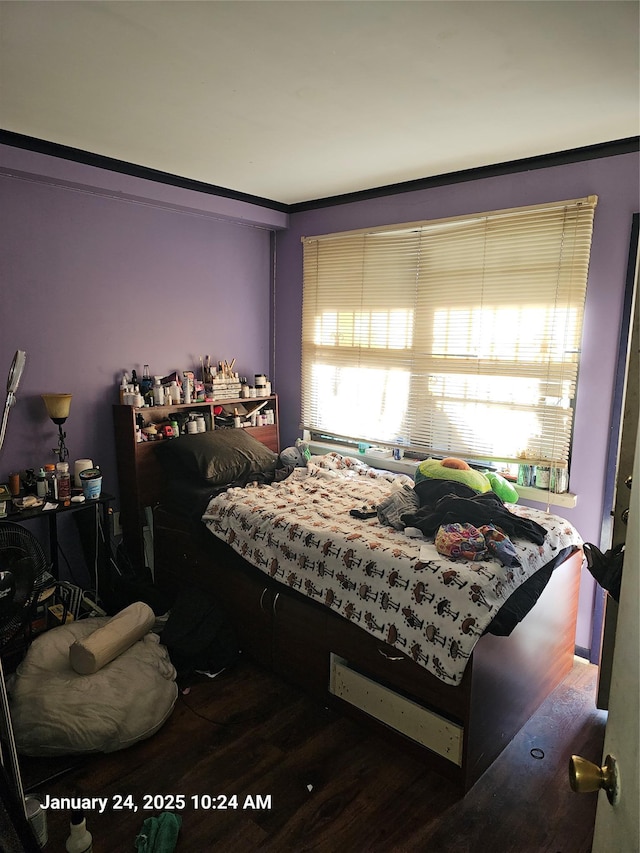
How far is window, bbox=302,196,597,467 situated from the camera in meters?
2.95

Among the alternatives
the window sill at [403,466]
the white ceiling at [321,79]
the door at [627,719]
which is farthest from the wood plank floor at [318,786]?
the white ceiling at [321,79]

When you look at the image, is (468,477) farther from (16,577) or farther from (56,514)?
(56,514)

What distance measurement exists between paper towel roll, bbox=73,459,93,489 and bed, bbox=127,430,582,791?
1.65 ft

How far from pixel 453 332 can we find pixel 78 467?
2365 millimetres

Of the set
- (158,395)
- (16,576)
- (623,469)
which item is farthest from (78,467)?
(623,469)

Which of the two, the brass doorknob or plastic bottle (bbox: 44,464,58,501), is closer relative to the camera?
the brass doorknob

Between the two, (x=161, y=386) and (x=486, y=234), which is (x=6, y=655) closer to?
(x=161, y=386)

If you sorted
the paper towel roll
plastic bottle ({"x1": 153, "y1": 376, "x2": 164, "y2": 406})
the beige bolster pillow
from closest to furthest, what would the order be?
the beige bolster pillow < the paper towel roll < plastic bottle ({"x1": 153, "y1": 376, "x2": 164, "y2": 406})

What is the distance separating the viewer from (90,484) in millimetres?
3088

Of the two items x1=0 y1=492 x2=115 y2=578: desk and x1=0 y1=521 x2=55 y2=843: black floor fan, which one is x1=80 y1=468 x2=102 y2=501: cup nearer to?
x1=0 y1=492 x2=115 y2=578: desk

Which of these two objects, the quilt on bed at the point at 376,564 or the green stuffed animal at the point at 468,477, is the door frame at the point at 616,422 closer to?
the quilt on bed at the point at 376,564

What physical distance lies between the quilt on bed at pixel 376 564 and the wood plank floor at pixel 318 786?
1.64ft

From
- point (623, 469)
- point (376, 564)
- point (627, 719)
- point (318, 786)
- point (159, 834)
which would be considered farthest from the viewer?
point (376, 564)

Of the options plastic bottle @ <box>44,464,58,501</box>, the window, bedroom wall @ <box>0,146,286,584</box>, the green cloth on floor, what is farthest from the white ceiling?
the green cloth on floor
